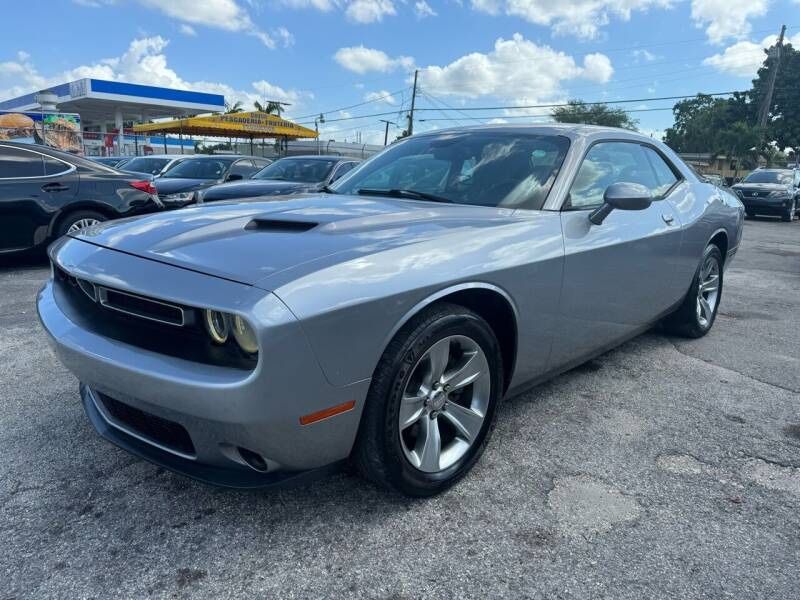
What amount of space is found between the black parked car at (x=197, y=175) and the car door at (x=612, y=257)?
6.80 metres

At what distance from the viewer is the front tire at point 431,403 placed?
6.50 ft

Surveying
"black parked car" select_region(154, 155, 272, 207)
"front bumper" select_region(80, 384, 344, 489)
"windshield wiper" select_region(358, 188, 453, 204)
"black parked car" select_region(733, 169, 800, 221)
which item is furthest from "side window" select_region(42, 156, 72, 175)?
"black parked car" select_region(733, 169, 800, 221)

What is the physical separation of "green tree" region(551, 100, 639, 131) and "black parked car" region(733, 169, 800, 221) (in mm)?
38665

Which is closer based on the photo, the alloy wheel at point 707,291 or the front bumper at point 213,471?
the front bumper at point 213,471

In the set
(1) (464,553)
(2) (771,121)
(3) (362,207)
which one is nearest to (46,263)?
(3) (362,207)

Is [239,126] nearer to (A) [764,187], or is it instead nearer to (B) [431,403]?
(A) [764,187]

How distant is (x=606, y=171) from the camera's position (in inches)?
128

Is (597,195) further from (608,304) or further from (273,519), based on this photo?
(273,519)

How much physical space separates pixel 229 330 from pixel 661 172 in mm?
3245

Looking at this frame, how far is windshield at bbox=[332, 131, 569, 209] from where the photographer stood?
2.86 metres

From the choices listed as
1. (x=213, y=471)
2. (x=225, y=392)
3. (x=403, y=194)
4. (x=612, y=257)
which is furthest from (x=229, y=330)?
(x=612, y=257)

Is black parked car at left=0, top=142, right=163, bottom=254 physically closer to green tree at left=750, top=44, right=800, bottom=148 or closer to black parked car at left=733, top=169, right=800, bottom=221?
black parked car at left=733, top=169, right=800, bottom=221

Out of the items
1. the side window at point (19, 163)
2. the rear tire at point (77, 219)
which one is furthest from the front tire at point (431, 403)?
the side window at point (19, 163)

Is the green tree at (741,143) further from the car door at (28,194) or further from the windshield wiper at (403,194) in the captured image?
the windshield wiper at (403,194)
